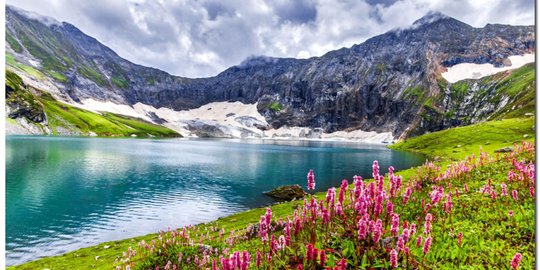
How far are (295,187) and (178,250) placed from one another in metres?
39.2

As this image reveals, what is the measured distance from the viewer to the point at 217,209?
41.9 meters

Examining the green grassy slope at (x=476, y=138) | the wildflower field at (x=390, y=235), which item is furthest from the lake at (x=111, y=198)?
the green grassy slope at (x=476, y=138)

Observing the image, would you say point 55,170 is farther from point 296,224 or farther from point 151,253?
point 296,224

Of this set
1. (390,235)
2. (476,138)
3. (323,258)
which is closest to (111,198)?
(390,235)

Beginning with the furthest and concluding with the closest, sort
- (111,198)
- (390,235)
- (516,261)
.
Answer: (111,198) < (390,235) < (516,261)

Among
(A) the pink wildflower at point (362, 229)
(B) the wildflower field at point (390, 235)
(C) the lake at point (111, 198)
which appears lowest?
(C) the lake at point (111, 198)

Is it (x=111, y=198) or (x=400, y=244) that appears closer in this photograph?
(x=400, y=244)

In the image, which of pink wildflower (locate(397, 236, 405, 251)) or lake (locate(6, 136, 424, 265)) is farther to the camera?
lake (locate(6, 136, 424, 265))

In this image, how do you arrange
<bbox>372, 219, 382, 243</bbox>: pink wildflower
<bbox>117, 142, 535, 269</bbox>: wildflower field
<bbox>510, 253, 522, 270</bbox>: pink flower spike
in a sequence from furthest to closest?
<bbox>117, 142, 535, 269</bbox>: wildflower field, <bbox>372, 219, 382, 243</bbox>: pink wildflower, <bbox>510, 253, 522, 270</bbox>: pink flower spike

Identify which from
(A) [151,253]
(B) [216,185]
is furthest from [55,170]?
(A) [151,253]

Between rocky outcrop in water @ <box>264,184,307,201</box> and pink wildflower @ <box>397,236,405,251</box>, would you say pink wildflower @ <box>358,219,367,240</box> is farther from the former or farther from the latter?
rocky outcrop in water @ <box>264,184,307,201</box>

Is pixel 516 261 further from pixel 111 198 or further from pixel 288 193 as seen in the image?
pixel 111 198

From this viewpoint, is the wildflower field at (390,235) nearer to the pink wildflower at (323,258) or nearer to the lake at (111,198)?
the pink wildflower at (323,258)

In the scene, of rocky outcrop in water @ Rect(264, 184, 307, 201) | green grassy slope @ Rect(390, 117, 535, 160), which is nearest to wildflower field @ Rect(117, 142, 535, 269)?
rocky outcrop in water @ Rect(264, 184, 307, 201)
